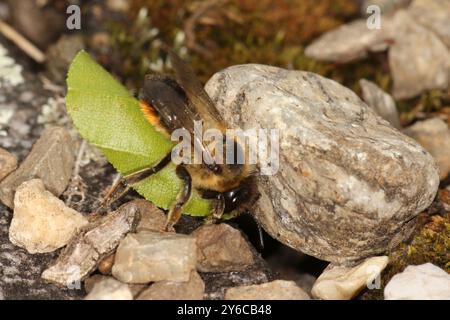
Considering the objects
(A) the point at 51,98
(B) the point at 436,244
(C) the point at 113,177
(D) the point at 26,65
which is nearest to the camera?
A: (B) the point at 436,244

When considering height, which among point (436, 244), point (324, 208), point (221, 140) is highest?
point (221, 140)

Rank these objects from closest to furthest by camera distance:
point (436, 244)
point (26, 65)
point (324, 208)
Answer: point (324, 208)
point (436, 244)
point (26, 65)

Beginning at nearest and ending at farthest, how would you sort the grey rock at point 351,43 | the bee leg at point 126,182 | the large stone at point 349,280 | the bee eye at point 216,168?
the large stone at point 349,280, the bee eye at point 216,168, the bee leg at point 126,182, the grey rock at point 351,43

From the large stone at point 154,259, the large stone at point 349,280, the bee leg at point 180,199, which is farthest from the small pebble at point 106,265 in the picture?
the large stone at point 349,280

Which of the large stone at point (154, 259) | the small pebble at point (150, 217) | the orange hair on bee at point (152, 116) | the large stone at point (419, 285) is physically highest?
the orange hair on bee at point (152, 116)

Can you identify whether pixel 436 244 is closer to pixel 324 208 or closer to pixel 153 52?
pixel 324 208

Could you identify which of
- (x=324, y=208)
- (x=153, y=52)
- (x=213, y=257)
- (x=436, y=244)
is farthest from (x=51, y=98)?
(x=436, y=244)

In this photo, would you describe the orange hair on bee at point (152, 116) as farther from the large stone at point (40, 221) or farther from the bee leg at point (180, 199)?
the large stone at point (40, 221)
